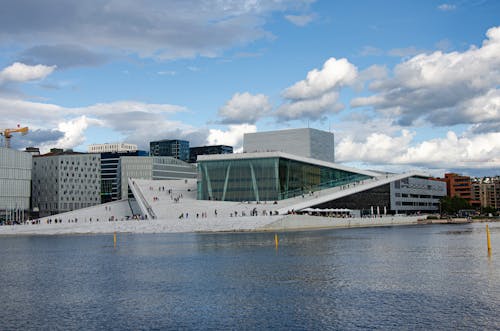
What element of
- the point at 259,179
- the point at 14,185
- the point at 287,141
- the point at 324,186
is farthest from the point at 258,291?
the point at 287,141

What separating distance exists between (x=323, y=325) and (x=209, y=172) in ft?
261

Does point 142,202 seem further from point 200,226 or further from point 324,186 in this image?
point 324,186

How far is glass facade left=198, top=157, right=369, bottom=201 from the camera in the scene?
92.7m

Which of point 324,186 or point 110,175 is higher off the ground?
point 110,175

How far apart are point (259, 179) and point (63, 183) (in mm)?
74440

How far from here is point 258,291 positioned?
23.9 metres

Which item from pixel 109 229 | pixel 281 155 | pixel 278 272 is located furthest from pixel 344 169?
pixel 278 272

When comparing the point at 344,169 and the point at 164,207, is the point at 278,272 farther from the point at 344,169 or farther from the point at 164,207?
the point at 344,169

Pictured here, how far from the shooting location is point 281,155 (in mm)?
93188

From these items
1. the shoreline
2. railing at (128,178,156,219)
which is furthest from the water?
railing at (128,178,156,219)

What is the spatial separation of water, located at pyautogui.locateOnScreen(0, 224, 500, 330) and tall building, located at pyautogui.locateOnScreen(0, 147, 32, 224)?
9848cm

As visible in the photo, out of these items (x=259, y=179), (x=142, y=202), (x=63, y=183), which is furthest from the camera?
(x=63, y=183)

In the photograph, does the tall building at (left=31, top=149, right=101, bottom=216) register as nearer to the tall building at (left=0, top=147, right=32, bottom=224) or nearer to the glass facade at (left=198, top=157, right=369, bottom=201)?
the tall building at (left=0, top=147, right=32, bottom=224)

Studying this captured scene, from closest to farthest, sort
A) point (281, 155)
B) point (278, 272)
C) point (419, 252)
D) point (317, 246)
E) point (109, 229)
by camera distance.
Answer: point (278, 272), point (419, 252), point (317, 246), point (109, 229), point (281, 155)
